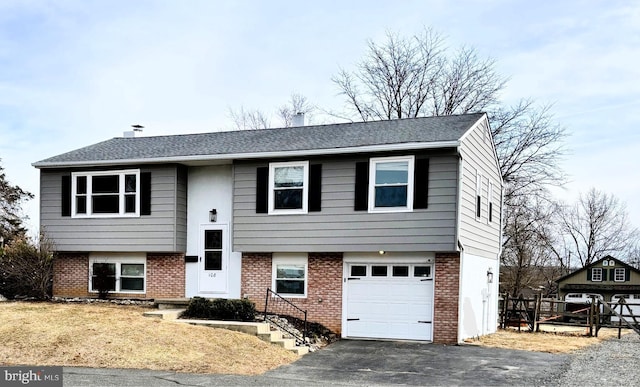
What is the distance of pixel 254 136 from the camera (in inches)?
732

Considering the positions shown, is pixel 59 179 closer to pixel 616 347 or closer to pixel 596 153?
pixel 616 347

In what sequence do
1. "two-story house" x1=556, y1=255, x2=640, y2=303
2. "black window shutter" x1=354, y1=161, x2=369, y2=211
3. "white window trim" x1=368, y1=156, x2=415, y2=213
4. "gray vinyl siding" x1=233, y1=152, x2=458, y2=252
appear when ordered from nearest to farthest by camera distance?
"gray vinyl siding" x1=233, y1=152, x2=458, y2=252, "white window trim" x1=368, y1=156, x2=415, y2=213, "black window shutter" x1=354, y1=161, x2=369, y2=211, "two-story house" x1=556, y1=255, x2=640, y2=303

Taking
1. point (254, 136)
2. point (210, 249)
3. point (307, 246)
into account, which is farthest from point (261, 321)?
point (254, 136)

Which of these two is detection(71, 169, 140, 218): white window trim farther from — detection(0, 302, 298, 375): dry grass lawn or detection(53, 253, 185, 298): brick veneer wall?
detection(0, 302, 298, 375): dry grass lawn

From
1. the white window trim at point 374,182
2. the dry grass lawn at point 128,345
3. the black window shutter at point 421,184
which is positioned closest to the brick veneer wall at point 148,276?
the dry grass lawn at point 128,345

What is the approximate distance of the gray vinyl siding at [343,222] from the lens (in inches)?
572

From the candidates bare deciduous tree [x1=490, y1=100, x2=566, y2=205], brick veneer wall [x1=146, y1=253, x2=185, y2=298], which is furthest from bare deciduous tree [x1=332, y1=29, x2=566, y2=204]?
brick veneer wall [x1=146, y1=253, x2=185, y2=298]

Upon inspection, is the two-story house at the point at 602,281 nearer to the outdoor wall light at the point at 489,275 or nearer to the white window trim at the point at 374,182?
the outdoor wall light at the point at 489,275

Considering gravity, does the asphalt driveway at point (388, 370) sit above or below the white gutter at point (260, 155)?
below

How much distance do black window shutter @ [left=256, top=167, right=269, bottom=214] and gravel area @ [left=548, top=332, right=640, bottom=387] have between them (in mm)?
8176

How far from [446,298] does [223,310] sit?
5.35 meters

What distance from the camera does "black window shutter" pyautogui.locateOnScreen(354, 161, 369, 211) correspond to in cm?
1520

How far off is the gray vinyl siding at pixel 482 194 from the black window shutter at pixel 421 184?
0.86 meters

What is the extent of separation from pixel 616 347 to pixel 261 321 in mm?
9341
